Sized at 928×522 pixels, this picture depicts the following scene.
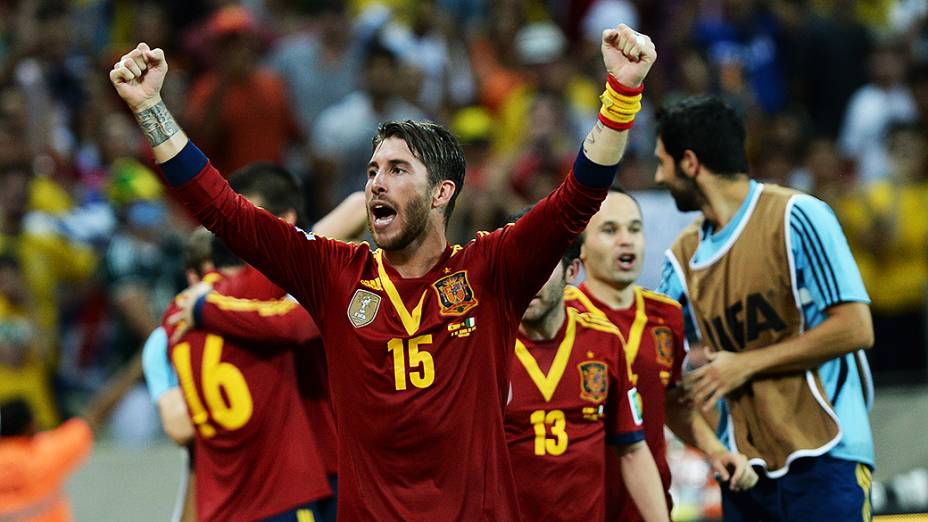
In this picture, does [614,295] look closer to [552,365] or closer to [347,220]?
[552,365]

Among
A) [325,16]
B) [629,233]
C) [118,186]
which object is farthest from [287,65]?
[629,233]

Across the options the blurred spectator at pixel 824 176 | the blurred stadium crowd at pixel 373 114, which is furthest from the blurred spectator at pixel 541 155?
the blurred spectator at pixel 824 176

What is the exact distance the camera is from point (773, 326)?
5969 mm

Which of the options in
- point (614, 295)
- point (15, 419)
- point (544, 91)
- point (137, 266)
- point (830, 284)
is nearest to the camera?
point (830, 284)

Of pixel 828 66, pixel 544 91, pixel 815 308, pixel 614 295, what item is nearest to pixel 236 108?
pixel 544 91

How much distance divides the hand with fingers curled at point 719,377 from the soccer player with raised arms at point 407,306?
4.65ft

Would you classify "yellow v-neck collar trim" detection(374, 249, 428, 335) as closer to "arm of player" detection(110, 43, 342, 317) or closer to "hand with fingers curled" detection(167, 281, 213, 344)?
"arm of player" detection(110, 43, 342, 317)

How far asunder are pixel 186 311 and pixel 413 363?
168 cm

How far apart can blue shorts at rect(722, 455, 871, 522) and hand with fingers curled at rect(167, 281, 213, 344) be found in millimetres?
2442

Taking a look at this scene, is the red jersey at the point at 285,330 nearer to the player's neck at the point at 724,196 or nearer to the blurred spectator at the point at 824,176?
the player's neck at the point at 724,196

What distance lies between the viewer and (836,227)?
5832 mm

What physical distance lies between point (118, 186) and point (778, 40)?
19.9ft

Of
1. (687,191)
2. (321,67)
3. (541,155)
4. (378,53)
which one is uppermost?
(321,67)

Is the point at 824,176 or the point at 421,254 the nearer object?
the point at 421,254
